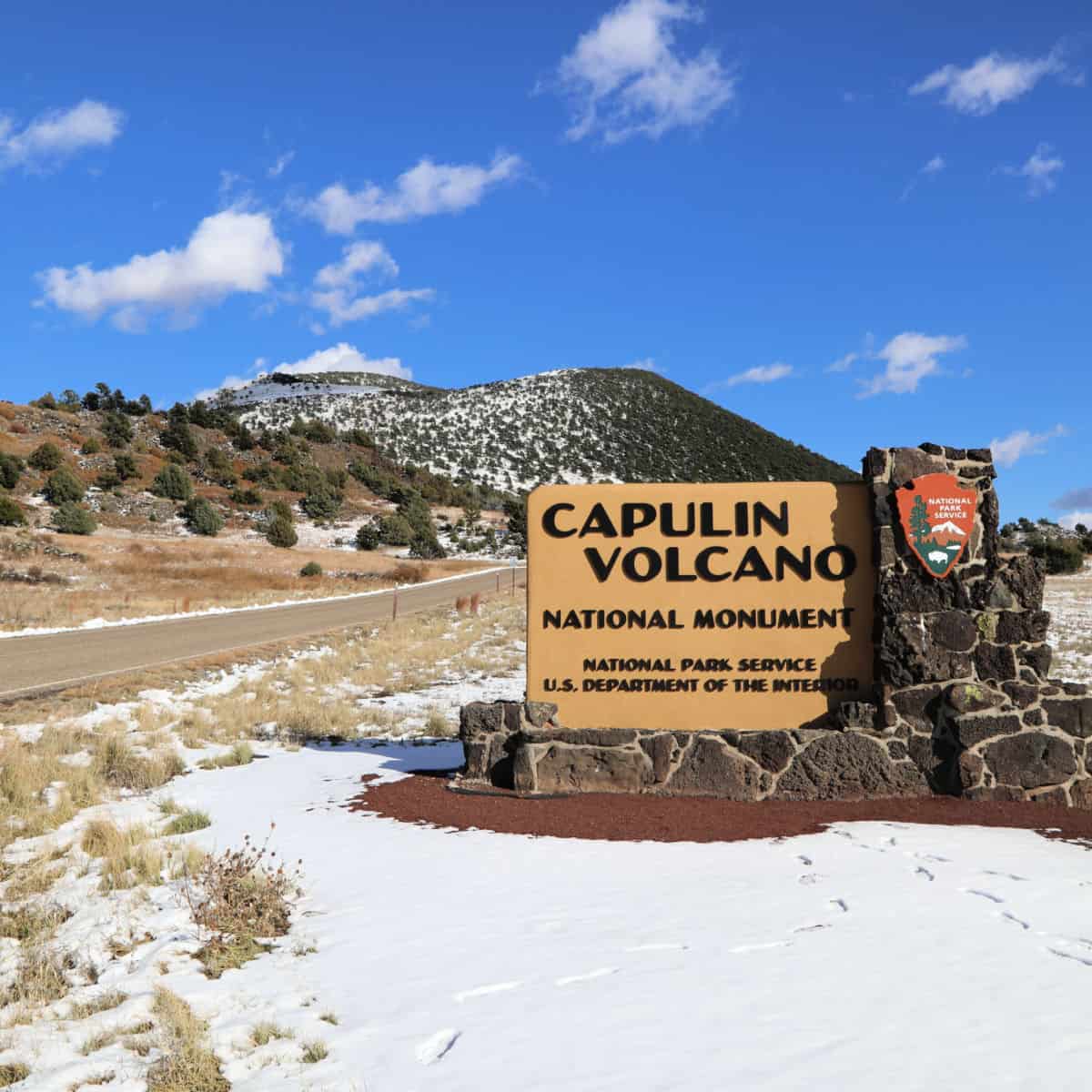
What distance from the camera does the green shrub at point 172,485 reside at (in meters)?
59.2

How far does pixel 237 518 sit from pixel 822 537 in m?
54.6

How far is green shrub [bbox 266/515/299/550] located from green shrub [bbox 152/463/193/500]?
7293 mm

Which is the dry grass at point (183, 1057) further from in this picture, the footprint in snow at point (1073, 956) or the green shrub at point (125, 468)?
the green shrub at point (125, 468)

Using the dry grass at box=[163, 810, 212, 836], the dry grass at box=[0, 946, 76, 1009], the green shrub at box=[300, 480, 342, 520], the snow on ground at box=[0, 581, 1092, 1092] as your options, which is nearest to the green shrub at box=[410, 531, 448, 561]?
the green shrub at box=[300, 480, 342, 520]

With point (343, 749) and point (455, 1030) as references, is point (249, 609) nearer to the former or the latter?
point (343, 749)

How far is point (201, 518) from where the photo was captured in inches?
2142

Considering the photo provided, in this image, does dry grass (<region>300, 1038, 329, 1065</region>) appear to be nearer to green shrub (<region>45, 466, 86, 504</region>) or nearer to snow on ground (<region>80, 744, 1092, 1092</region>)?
snow on ground (<region>80, 744, 1092, 1092</region>)

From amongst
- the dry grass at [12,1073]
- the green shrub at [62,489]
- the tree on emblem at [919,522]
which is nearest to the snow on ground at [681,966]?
the dry grass at [12,1073]

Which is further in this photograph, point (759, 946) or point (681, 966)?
point (759, 946)

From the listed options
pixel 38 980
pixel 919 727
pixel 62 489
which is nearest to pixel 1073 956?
pixel 919 727

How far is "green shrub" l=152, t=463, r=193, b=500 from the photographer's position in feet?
194

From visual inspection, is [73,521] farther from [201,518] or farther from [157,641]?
[157,641]

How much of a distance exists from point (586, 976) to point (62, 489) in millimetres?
55401

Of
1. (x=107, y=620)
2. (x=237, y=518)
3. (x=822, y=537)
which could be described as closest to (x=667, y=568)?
(x=822, y=537)
